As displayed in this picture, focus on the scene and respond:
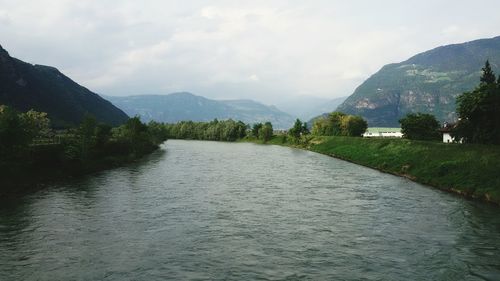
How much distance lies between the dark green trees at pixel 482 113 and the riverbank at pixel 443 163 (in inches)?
301

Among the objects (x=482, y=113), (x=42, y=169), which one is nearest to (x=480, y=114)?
(x=482, y=113)

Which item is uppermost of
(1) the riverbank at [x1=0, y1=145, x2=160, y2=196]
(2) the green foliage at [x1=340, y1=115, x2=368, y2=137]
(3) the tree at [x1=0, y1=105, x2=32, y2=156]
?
(2) the green foliage at [x1=340, y1=115, x2=368, y2=137]

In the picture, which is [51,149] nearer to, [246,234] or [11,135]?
[11,135]

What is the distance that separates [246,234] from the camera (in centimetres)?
3519

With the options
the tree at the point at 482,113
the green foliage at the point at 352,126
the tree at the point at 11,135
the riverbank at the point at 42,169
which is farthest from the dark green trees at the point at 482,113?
the green foliage at the point at 352,126

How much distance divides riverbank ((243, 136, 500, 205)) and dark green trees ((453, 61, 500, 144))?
764 cm

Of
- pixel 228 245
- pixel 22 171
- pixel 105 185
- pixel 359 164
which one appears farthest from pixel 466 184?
pixel 22 171

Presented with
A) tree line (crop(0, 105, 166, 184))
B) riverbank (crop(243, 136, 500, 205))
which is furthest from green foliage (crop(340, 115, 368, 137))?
tree line (crop(0, 105, 166, 184))

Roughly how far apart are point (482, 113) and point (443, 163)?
54.8 ft

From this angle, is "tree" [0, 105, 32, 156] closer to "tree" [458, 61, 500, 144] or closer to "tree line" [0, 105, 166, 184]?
"tree line" [0, 105, 166, 184]

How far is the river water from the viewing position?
26.7 m

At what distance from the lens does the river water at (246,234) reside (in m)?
26.7

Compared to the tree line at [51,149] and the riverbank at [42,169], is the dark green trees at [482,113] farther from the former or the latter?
the tree line at [51,149]

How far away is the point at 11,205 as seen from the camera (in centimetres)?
4666
